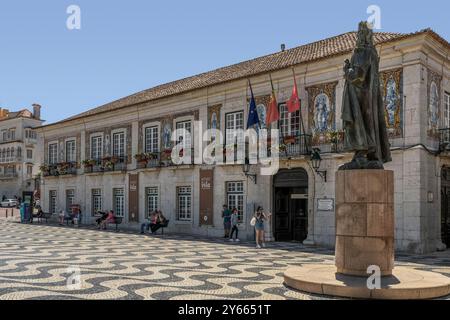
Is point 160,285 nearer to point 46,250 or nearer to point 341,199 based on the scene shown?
point 341,199

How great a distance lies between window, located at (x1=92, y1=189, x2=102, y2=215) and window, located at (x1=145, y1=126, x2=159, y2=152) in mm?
4579

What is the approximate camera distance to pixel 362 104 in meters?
8.80

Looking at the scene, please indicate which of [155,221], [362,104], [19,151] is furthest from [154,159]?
[19,151]

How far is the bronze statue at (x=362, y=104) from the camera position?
8.68 metres

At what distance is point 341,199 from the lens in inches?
336

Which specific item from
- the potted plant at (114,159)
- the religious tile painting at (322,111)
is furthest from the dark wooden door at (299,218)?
the potted plant at (114,159)

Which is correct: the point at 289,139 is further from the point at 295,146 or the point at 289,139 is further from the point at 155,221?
the point at 155,221

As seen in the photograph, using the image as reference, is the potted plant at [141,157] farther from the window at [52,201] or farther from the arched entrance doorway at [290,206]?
the window at [52,201]

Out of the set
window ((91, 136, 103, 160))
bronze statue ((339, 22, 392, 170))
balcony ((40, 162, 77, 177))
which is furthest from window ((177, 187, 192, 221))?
bronze statue ((339, 22, 392, 170))

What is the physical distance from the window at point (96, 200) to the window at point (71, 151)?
2.72 m

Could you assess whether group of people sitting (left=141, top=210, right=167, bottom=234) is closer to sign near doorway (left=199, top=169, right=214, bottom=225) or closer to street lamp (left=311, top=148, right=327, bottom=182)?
sign near doorway (left=199, top=169, right=214, bottom=225)

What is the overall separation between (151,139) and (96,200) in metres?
5.60

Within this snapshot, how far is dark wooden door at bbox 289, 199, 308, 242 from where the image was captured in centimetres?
1816
